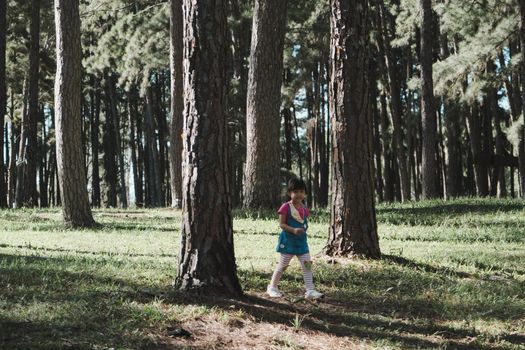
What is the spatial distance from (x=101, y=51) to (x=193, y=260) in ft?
60.9

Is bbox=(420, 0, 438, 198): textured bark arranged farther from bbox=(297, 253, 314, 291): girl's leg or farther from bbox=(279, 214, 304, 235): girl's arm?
bbox=(279, 214, 304, 235): girl's arm

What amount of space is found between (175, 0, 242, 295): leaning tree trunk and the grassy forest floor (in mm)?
383

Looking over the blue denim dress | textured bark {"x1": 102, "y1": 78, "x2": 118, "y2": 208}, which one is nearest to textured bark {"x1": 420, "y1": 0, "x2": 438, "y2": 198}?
the blue denim dress

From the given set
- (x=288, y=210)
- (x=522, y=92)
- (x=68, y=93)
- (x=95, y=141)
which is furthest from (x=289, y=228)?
(x=95, y=141)

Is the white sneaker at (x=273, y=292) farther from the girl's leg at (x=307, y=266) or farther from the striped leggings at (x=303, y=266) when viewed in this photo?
the girl's leg at (x=307, y=266)

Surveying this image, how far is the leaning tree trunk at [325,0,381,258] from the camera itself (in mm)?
8273

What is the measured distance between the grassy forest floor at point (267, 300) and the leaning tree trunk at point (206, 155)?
1.26ft

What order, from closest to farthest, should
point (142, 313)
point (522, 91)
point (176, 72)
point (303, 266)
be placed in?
point (142, 313) → point (303, 266) → point (522, 91) → point (176, 72)

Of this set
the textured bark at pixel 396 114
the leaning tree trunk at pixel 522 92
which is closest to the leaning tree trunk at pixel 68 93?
the leaning tree trunk at pixel 522 92

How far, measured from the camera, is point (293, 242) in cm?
652

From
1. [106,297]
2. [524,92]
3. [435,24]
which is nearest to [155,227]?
[106,297]

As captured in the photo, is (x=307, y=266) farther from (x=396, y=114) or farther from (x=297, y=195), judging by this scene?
(x=396, y=114)

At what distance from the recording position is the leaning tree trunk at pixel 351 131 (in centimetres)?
827

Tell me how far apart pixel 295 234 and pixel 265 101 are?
939 centimetres
